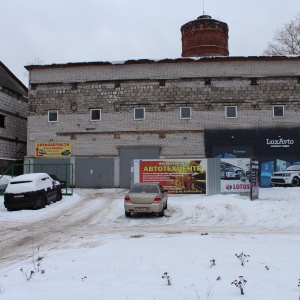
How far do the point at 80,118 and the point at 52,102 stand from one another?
9.96 feet

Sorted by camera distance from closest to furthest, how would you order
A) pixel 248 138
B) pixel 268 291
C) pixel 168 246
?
1. pixel 268 291
2. pixel 168 246
3. pixel 248 138

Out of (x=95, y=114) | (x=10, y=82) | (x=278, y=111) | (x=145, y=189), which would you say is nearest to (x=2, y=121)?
(x=10, y=82)

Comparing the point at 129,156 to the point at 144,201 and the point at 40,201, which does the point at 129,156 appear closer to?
the point at 40,201

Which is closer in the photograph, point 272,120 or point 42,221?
point 42,221

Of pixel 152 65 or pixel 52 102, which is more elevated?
pixel 152 65

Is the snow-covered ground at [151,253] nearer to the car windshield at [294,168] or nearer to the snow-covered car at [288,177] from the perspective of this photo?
the snow-covered car at [288,177]

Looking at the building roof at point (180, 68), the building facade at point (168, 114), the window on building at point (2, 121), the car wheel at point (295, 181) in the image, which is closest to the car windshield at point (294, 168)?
the car wheel at point (295, 181)

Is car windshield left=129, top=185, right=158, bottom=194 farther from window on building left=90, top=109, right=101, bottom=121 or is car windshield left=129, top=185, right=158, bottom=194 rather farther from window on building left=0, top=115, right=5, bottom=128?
window on building left=0, top=115, right=5, bottom=128

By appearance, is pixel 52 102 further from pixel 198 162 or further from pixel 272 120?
pixel 272 120

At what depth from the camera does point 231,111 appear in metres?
30.5

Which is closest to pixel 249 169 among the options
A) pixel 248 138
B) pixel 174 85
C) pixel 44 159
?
pixel 248 138

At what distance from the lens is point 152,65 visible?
3122 centimetres

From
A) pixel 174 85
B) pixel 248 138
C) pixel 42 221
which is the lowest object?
pixel 42 221

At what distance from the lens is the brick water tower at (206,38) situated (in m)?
41.4
